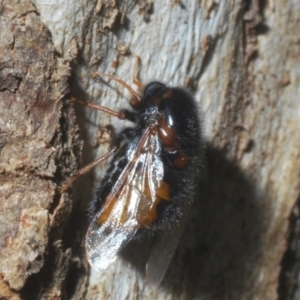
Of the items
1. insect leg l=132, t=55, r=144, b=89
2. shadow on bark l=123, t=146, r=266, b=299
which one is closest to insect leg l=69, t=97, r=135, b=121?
insect leg l=132, t=55, r=144, b=89

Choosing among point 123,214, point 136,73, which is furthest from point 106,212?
point 136,73

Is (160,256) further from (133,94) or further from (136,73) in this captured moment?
(136,73)

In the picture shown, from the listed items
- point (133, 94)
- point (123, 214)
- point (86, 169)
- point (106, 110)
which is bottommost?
point (123, 214)

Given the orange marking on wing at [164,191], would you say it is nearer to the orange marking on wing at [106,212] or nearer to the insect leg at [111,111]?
the orange marking on wing at [106,212]

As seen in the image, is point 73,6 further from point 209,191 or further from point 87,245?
point 209,191

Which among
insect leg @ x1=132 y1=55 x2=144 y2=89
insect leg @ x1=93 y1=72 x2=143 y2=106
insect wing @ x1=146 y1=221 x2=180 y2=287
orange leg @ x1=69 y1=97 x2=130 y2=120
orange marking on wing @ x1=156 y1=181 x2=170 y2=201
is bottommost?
insect wing @ x1=146 y1=221 x2=180 y2=287

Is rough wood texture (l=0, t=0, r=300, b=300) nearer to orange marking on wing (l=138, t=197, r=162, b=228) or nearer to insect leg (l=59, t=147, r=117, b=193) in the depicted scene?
insect leg (l=59, t=147, r=117, b=193)
